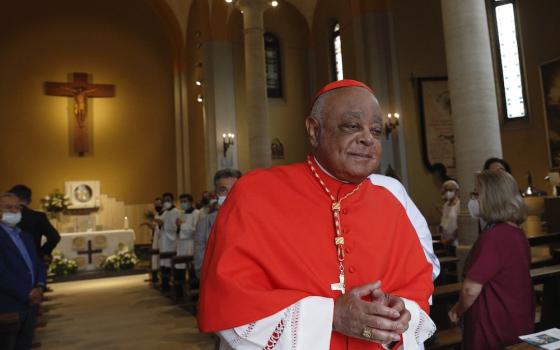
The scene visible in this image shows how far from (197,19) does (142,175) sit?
561cm

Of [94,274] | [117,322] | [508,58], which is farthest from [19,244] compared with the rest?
[508,58]

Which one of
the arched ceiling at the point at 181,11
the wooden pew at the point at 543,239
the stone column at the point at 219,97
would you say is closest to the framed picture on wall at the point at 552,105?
the wooden pew at the point at 543,239

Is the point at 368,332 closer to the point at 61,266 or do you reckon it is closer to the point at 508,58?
the point at 61,266

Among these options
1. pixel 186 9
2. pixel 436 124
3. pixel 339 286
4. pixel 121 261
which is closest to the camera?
pixel 339 286

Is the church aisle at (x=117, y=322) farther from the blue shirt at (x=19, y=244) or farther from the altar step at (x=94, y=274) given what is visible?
the blue shirt at (x=19, y=244)

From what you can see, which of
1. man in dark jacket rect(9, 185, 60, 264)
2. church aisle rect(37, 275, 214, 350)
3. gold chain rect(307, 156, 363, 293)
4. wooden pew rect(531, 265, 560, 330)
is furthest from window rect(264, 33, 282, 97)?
gold chain rect(307, 156, 363, 293)

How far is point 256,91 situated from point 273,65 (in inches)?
233

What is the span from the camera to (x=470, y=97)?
5613 millimetres

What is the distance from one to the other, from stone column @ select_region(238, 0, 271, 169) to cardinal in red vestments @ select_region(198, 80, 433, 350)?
9202 mm

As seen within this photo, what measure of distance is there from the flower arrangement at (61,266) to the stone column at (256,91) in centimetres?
599

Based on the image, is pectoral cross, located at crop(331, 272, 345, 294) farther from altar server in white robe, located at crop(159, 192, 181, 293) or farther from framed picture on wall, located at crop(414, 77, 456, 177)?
framed picture on wall, located at crop(414, 77, 456, 177)

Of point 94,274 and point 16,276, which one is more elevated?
point 16,276

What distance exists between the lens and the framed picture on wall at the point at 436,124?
45.7 ft

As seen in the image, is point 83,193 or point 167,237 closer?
point 167,237
